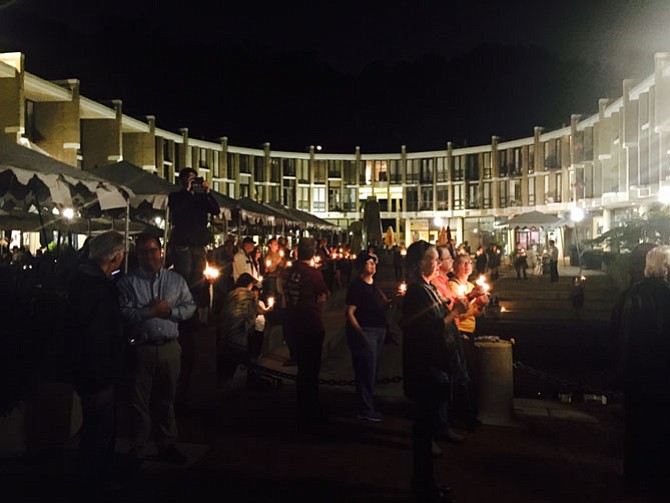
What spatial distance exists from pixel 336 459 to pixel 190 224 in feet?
11.6

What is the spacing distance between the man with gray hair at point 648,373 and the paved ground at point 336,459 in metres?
0.29

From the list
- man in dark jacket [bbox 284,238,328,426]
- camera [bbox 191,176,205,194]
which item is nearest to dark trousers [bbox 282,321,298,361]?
man in dark jacket [bbox 284,238,328,426]

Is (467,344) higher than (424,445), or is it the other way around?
(467,344)

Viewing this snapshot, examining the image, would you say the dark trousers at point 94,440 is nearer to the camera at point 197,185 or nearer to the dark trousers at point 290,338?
the dark trousers at point 290,338

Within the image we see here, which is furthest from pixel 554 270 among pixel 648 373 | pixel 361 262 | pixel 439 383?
pixel 439 383

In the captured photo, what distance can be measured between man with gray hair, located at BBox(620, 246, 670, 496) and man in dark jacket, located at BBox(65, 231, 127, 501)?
3643mm

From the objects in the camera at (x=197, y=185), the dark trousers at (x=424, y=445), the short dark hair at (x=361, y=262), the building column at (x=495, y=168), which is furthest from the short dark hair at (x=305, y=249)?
the building column at (x=495, y=168)

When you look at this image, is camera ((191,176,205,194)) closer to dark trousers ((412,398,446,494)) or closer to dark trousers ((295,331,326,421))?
dark trousers ((295,331,326,421))

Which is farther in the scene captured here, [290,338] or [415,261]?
[290,338]

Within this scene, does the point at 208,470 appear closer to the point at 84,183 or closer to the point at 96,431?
the point at 96,431

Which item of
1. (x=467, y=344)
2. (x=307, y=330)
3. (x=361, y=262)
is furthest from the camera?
(x=467, y=344)

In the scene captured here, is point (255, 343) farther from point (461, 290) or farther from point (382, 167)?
point (382, 167)

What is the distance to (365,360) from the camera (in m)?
6.64

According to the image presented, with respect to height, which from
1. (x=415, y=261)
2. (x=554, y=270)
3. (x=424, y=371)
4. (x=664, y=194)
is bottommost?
(x=424, y=371)
